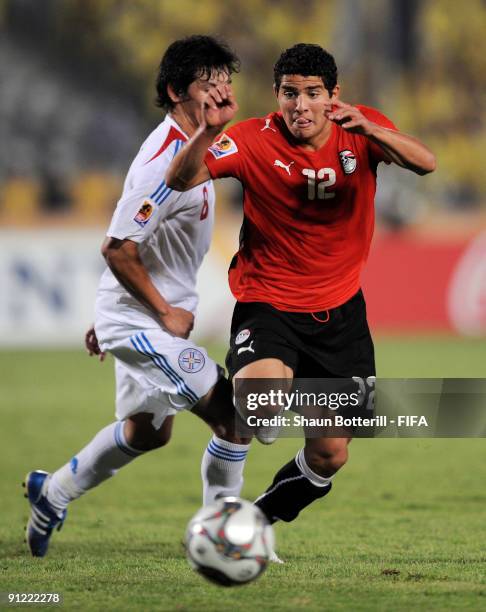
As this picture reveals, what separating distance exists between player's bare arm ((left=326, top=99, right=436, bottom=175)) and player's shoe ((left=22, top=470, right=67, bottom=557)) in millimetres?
2172

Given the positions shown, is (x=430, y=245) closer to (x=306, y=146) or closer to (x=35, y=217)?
(x=35, y=217)

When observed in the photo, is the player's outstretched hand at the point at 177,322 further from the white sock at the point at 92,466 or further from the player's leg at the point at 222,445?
the white sock at the point at 92,466

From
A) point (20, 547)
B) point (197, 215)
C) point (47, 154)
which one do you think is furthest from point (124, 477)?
point (47, 154)

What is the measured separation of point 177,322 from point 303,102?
3.46ft

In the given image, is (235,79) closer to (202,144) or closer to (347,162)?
(347,162)

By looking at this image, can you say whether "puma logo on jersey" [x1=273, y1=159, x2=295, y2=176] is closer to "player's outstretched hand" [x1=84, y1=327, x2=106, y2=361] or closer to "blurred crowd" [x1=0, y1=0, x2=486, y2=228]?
"player's outstretched hand" [x1=84, y1=327, x2=106, y2=361]

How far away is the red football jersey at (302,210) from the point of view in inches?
180

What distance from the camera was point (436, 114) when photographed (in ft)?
65.2

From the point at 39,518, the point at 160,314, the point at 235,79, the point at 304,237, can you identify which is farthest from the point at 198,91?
the point at 235,79

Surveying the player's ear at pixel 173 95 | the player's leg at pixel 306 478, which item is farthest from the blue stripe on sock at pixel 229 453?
the player's ear at pixel 173 95

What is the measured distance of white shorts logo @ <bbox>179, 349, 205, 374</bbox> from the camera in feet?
15.3

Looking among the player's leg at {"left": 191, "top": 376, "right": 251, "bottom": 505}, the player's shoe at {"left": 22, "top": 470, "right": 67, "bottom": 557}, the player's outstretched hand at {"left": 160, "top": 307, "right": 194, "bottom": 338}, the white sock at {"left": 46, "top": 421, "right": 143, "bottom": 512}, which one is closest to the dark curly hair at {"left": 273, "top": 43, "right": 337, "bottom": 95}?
the player's outstretched hand at {"left": 160, "top": 307, "right": 194, "bottom": 338}

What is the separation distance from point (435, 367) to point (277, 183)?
7.67 m

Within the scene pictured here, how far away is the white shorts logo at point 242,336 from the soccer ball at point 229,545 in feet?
2.77
